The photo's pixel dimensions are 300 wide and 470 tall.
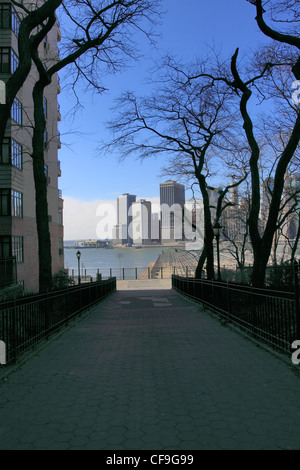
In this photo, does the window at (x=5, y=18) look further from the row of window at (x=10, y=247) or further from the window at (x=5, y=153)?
the row of window at (x=10, y=247)

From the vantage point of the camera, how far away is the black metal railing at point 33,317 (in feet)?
20.6

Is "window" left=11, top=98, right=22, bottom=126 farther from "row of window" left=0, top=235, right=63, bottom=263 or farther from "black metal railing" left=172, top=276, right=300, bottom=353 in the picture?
"black metal railing" left=172, top=276, right=300, bottom=353

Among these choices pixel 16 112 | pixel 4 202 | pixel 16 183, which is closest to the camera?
pixel 4 202

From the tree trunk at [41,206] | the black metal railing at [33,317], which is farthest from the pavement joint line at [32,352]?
the tree trunk at [41,206]

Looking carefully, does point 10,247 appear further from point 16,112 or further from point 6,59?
point 6,59

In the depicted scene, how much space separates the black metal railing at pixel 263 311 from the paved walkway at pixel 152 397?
1.23 feet

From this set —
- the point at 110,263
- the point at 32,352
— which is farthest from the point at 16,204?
the point at 110,263

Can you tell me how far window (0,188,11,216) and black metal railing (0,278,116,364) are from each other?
48.3 ft

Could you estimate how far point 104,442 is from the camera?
3.55m

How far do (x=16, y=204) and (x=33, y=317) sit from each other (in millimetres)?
20158

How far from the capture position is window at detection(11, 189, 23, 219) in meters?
25.4

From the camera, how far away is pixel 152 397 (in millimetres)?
4754
